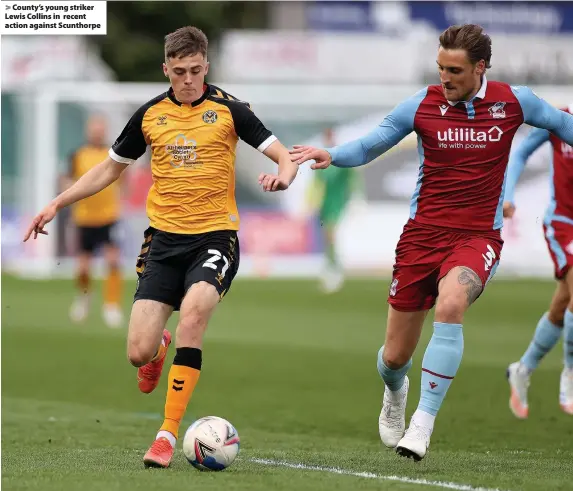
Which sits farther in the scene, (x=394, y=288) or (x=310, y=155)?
(x=394, y=288)

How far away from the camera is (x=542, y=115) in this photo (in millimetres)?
7348

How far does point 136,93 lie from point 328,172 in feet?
17.5

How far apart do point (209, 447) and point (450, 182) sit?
1991 mm

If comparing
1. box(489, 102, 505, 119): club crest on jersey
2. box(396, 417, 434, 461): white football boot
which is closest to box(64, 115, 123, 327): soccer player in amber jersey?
box(489, 102, 505, 119): club crest on jersey

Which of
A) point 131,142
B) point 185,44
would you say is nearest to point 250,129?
point 185,44

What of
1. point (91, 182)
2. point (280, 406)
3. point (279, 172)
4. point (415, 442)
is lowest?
point (280, 406)

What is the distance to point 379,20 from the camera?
35.7m

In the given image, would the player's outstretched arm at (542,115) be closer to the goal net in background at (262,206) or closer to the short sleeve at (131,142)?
the short sleeve at (131,142)

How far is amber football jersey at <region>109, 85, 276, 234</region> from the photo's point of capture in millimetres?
7344

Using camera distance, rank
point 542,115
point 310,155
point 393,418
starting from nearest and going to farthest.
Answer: point 310,155, point 542,115, point 393,418

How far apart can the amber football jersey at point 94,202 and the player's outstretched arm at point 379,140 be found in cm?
1081

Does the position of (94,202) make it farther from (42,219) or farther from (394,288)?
(394,288)

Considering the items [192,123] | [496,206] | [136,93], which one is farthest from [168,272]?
[136,93]

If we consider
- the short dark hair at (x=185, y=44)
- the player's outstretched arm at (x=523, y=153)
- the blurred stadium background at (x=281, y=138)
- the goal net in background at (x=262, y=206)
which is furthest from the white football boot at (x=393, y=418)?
the blurred stadium background at (x=281, y=138)
